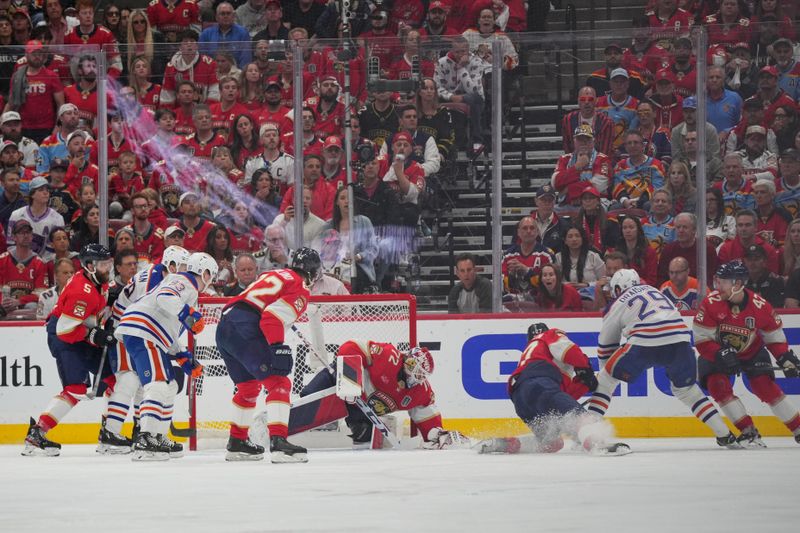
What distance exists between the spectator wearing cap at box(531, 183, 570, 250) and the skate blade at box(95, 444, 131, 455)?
3261 millimetres

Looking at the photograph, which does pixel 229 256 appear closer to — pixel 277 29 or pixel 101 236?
pixel 101 236

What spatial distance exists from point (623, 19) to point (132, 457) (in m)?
7.21

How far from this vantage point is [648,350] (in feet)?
27.3

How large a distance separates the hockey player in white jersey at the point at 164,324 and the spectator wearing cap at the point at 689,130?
3.52 m

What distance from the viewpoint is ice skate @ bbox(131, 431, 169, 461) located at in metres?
7.88

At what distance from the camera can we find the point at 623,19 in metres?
13.0

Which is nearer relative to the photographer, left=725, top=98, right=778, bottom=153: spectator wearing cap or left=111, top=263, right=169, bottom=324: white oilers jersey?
left=111, top=263, right=169, bottom=324: white oilers jersey

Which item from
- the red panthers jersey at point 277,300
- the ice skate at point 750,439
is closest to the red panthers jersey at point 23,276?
the red panthers jersey at point 277,300

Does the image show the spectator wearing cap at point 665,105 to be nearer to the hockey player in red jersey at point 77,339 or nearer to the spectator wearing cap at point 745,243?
the spectator wearing cap at point 745,243

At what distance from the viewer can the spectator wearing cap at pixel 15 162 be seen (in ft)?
34.4

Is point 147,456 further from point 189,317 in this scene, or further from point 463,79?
point 463,79

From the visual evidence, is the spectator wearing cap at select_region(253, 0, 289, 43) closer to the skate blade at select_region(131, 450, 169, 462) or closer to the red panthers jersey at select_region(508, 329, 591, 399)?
the red panthers jersey at select_region(508, 329, 591, 399)

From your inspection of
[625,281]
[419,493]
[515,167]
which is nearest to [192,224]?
[515,167]

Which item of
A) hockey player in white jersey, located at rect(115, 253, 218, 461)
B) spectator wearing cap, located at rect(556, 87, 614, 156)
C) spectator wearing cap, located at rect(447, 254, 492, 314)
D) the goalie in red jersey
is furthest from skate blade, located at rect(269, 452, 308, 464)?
spectator wearing cap, located at rect(556, 87, 614, 156)
